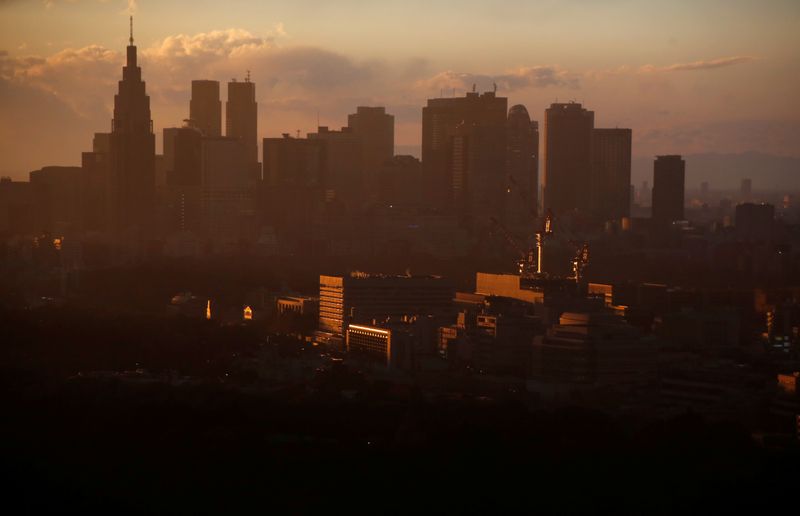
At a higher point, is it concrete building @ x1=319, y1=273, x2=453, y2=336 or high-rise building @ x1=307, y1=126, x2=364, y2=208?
high-rise building @ x1=307, y1=126, x2=364, y2=208

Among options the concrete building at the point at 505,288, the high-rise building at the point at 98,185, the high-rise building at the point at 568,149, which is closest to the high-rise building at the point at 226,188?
the high-rise building at the point at 98,185

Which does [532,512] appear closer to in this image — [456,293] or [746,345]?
[746,345]

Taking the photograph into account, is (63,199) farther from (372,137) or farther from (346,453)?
(346,453)

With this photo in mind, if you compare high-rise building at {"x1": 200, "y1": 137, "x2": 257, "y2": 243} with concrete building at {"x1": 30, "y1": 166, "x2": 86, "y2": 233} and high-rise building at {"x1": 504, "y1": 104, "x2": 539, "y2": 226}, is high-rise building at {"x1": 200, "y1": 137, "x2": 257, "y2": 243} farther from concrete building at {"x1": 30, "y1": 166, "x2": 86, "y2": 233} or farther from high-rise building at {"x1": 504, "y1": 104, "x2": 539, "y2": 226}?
high-rise building at {"x1": 504, "y1": 104, "x2": 539, "y2": 226}

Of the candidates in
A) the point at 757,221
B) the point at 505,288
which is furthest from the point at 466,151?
the point at 505,288

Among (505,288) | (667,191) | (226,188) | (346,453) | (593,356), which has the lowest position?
(346,453)

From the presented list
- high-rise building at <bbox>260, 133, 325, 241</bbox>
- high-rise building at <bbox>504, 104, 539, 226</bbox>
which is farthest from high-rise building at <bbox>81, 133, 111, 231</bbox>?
high-rise building at <bbox>504, 104, 539, 226</bbox>

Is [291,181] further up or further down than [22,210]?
further up
